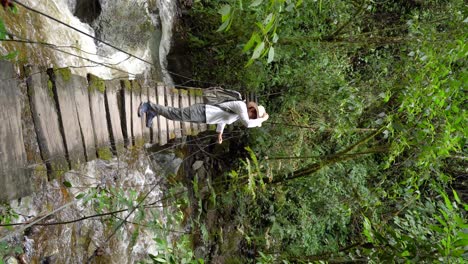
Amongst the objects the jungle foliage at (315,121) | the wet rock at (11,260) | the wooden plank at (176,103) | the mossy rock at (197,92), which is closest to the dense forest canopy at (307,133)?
the jungle foliage at (315,121)

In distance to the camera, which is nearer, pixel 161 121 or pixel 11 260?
pixel 11 260

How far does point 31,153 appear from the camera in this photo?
3.26 metres

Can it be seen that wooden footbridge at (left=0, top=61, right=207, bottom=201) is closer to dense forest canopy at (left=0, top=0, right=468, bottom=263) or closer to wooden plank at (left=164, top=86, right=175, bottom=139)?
wooden plank at (left=164, top=86, right=175, bottom=139)

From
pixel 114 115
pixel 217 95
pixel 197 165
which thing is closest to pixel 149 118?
pixel 114 115

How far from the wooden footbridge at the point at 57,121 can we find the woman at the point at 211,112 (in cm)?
26

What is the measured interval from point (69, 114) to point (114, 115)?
91 centimetres

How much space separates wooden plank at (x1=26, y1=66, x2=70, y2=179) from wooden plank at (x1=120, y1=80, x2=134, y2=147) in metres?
1.24

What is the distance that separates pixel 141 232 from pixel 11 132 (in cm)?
415

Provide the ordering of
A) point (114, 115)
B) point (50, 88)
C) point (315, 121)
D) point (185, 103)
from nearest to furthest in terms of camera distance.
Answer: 1. point (50, 88)
2. point (114, 115)
3. point (185, 103)
4. point (315, 121)

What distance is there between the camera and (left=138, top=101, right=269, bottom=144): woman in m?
5.38

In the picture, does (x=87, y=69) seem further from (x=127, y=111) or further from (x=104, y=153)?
(x=104, y=153)

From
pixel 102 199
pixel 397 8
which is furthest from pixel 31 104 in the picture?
pixel 397 8

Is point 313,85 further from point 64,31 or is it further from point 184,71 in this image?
point 64,31

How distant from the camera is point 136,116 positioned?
5.12m
